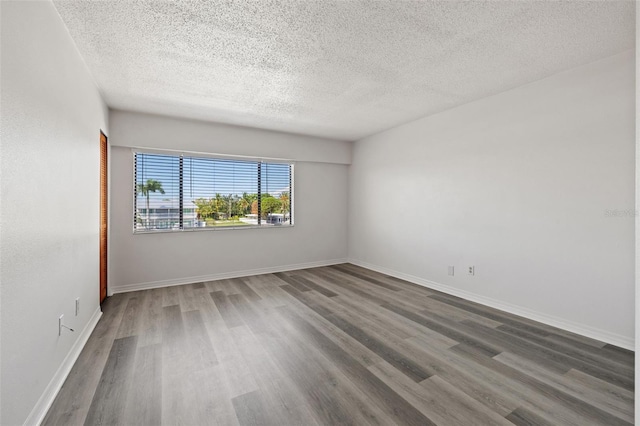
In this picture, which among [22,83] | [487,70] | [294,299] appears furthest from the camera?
[294,299]

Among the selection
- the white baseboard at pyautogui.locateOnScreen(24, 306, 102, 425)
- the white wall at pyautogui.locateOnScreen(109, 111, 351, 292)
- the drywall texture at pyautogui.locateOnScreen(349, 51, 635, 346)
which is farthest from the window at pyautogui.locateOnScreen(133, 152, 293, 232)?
the drywall texture at pyautogui.locateOnScreen(349, 51, 635, 346)

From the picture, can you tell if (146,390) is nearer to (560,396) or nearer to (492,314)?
(560,396)

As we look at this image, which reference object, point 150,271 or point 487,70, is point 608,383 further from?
point 150,271

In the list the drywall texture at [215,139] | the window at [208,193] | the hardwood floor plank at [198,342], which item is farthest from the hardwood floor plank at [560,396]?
the drywall texture at [215,139]

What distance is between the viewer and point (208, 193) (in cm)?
480

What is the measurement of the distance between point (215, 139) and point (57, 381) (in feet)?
11.9

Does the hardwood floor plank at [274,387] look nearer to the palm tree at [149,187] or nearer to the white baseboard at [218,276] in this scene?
the white baseboard at [218,276]

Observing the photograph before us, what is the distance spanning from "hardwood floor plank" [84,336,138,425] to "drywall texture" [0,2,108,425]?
0.30 metres

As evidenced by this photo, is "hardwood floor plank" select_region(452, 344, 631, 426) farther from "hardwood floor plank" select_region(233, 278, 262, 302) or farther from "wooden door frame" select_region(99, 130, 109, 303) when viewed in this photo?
"wooden door frame" select_region(99, 130, 109, 303)

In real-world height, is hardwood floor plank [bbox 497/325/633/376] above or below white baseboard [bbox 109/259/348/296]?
below

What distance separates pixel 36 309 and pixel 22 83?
123 cm

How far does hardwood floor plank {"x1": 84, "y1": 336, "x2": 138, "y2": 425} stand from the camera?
5.55 ft

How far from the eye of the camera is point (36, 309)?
1640 mm

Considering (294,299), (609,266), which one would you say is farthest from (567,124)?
(294,299)
